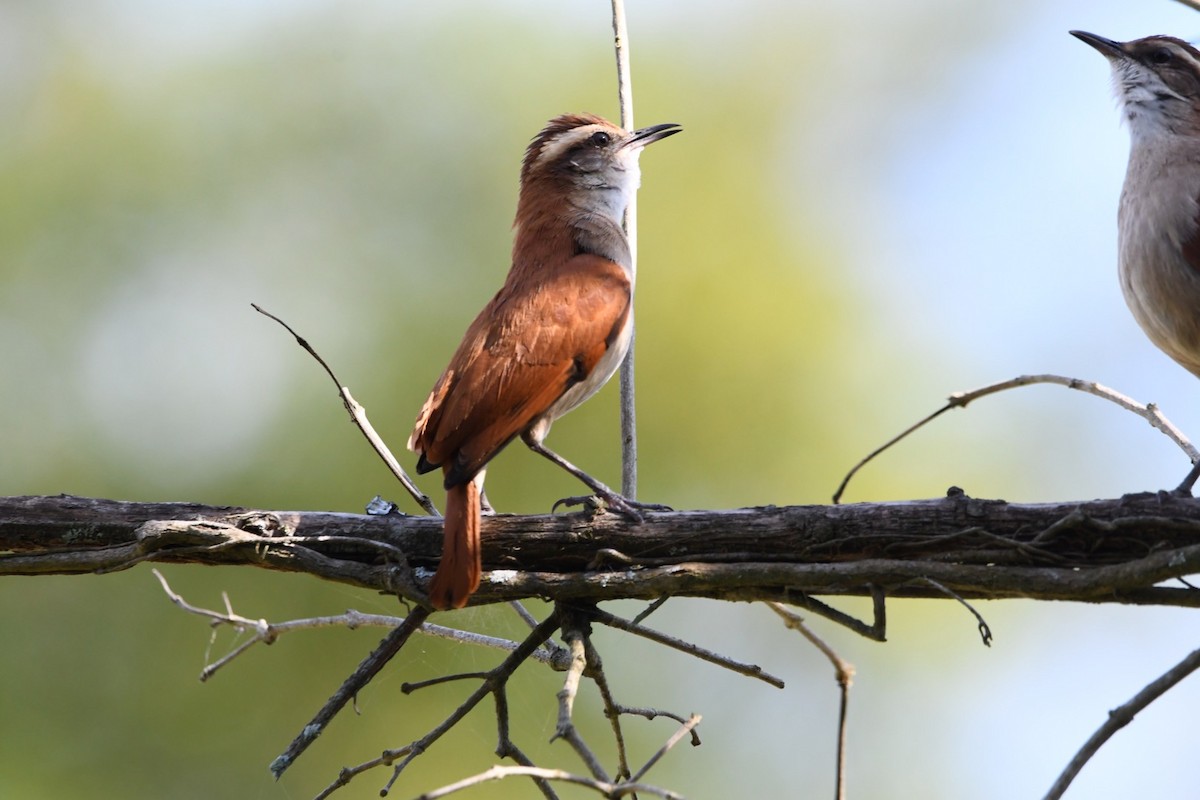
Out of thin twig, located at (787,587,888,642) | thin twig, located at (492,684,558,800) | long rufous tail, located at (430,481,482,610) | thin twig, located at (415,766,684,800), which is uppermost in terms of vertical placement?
long rufous tail, located at (430,481,482,610)

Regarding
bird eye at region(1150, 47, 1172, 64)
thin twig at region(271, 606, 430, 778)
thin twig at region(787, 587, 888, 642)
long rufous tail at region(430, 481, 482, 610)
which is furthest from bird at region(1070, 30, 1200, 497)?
thin twig at region(271, 606, 430, 778)

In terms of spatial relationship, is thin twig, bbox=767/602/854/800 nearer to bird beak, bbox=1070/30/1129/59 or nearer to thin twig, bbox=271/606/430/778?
thin twig, bbox=271/606/430/778

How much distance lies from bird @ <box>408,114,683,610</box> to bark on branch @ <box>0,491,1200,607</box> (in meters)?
0.14

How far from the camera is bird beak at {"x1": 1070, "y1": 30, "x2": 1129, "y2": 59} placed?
15.6 feet

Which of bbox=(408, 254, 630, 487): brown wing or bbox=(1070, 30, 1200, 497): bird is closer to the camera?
bbox=(408, 254, 630, 487): brown wing

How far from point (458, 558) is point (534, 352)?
96 centimetres

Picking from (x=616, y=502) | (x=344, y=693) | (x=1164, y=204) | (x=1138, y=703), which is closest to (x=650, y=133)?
(x=1164, y=204)

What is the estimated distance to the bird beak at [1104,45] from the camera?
477 centimetres

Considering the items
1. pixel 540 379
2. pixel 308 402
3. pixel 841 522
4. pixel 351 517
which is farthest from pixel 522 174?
pixel 308 402

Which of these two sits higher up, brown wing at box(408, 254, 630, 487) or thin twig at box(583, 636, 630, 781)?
brown wing at box(408, 254, 630, 487)

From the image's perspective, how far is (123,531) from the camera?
9.99ft

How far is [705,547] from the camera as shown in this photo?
9.23 ft

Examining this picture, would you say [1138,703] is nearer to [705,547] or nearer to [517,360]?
[705,547]

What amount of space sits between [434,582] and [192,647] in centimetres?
772
